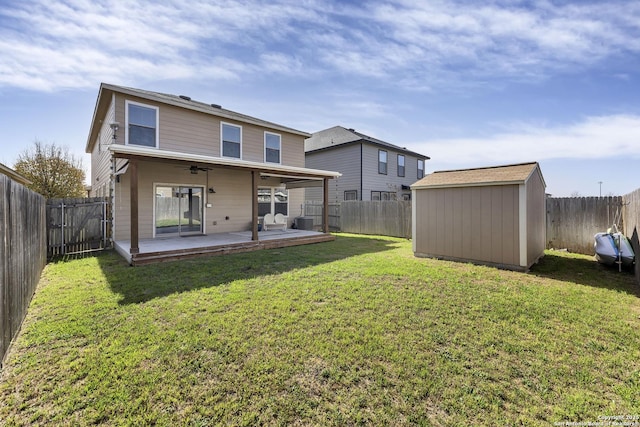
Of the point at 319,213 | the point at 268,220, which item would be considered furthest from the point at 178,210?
the point at 319,213

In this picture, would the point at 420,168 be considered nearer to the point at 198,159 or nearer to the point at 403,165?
the point at 403,165

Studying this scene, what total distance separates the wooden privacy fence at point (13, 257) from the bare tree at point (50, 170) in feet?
58.3

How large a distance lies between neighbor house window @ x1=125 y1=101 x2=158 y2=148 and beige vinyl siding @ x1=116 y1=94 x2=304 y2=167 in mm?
127

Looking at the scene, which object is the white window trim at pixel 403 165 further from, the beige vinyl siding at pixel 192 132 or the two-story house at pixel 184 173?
the beige vinyl siding at pixel 192 132

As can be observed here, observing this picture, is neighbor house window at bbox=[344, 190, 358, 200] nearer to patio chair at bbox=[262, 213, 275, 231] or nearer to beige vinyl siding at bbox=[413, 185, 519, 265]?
patio chair at bbox=[262, 213, 275, 231]

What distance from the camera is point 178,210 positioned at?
9.93m

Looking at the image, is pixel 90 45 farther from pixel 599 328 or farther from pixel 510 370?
pixel 599 328

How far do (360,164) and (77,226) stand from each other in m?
13.2

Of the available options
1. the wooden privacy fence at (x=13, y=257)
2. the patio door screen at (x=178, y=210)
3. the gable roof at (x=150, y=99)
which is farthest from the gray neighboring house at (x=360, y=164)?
the wooden privacy fence at (x=13, y=257)

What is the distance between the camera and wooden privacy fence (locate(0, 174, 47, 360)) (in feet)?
8.80

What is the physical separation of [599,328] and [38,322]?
Result: 6984 millimetres

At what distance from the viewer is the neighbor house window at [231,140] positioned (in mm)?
11039

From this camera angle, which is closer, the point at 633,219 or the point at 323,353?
the point at 323,353

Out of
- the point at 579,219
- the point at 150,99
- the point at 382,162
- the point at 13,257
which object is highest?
the point at 150,99
